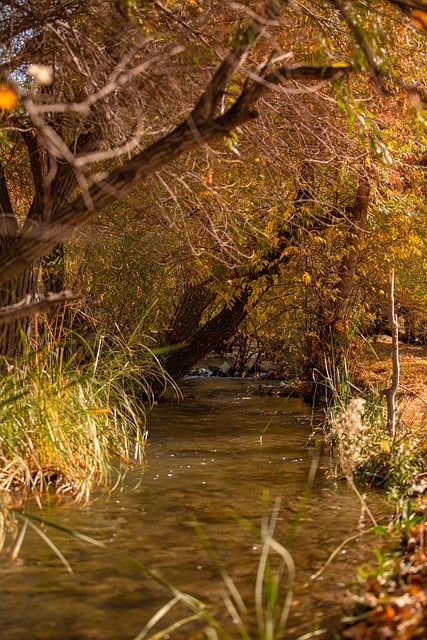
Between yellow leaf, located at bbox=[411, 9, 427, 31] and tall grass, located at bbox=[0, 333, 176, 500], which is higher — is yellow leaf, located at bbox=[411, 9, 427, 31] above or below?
above

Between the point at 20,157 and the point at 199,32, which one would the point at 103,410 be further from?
the point at 20,157

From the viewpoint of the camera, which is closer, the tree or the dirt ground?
the tree

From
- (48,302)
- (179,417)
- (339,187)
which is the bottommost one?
(179,417)

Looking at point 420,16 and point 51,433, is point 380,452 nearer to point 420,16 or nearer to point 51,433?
point 51,433

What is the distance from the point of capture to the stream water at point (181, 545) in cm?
432

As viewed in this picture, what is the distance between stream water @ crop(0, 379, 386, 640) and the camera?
14.2 feet

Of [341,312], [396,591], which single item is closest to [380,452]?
[396,591]

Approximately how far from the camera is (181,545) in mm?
5598

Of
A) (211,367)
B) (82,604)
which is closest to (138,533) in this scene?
(82,604)

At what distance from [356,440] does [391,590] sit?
12.5ft

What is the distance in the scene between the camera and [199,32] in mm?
7145

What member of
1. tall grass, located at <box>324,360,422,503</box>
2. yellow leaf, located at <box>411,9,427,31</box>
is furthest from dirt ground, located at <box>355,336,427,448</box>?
yellow leaf, located at <box>411,9,427,31</box>

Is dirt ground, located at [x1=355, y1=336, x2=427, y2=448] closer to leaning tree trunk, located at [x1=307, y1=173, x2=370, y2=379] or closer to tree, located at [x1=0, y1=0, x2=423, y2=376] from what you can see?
leaning tree trunk, located at [x1=307, y1=173, x2=370, y2=379]

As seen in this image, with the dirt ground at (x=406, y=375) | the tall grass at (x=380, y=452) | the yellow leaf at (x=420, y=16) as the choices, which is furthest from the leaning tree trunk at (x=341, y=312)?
the yellow leaf at (x=420, y=16)
